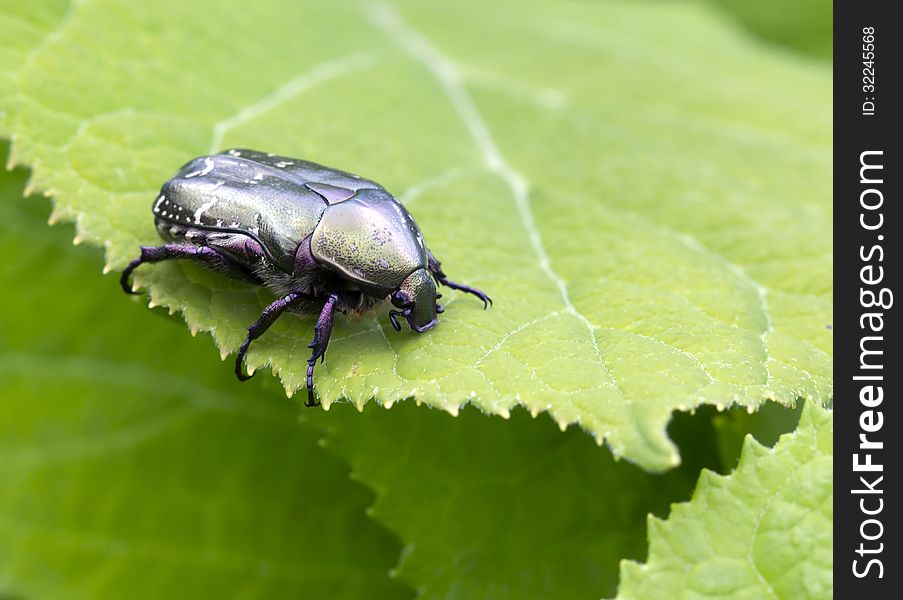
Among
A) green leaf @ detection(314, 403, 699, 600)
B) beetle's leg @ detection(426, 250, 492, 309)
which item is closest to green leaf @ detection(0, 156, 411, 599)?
green leaf @ detection(314, 403, 699, 600)

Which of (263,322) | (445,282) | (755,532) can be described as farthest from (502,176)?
(755,532)

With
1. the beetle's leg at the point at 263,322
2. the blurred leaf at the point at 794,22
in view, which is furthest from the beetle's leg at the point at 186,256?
the blurred leaf at the point at 794,22

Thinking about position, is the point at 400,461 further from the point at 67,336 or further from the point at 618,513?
the point at 67,336

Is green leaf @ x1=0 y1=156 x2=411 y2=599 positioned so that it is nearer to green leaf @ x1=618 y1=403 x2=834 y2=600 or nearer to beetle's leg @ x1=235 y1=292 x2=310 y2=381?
beetle's leg @ x1=235 y1=292 x2=310 y2=381
